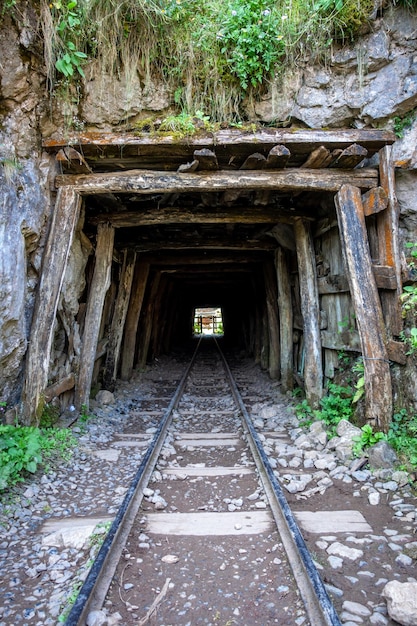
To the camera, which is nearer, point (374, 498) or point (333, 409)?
point (374, 498)

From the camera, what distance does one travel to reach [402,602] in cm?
189

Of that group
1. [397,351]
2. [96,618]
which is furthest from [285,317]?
[96,618]

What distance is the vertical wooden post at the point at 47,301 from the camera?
161 inches

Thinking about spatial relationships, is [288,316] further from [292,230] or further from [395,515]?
[395,515]

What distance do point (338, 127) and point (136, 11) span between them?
2531mm

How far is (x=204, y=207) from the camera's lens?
5812 mm

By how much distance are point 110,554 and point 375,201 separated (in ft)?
13.2

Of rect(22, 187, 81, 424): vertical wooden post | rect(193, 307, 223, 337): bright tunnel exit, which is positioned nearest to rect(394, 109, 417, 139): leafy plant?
rect(22, 187, 81, 424): vertical wooden post

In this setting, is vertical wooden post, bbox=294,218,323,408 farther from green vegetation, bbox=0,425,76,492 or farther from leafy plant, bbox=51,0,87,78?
leafy plant, bbox=51,0,87,78

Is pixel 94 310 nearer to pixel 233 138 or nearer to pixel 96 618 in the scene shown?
pixel 233 138

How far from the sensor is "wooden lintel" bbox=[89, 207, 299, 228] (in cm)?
569

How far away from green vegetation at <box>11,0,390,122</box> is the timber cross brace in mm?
642

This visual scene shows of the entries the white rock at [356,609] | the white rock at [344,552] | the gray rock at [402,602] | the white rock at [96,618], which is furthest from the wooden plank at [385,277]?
the white rock at [96,618]

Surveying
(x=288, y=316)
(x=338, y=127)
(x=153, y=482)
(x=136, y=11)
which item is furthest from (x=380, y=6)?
(x=153, y=482)
